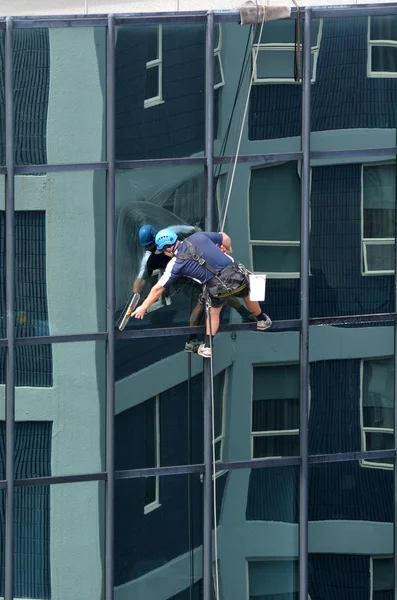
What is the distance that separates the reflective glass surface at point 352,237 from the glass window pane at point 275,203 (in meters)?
0.25

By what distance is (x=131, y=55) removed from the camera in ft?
57.4

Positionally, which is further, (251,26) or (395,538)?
(395,538)

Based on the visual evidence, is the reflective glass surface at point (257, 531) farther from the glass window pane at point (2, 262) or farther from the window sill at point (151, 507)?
the glass window pane at point (2, 262)

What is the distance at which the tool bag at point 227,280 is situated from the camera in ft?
56.9

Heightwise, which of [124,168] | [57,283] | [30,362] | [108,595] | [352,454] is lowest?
[108,595]

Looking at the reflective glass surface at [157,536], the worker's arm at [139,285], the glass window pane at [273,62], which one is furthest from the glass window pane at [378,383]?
the glass window pane at [273,62]

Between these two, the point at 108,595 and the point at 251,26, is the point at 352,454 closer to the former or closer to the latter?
the point at 108,595

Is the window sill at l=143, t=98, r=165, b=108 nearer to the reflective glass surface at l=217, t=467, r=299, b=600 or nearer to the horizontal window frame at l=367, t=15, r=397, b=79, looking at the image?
the horizontal window frame at l=367, t=15, r=397, b=79

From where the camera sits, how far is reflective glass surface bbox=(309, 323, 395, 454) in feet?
60.7

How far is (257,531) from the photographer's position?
18.7m

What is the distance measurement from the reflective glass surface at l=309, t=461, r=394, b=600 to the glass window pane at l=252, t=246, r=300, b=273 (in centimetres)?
290

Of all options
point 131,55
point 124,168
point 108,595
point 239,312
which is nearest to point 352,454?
point 239,312

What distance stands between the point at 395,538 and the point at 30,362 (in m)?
5.88

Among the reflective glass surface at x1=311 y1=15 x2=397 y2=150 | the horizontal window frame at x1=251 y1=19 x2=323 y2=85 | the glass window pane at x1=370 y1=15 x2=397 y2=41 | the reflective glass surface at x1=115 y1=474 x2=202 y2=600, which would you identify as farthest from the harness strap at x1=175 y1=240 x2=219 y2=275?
the glass window pane at x1=370 y1=15 x2=397 y2=41
